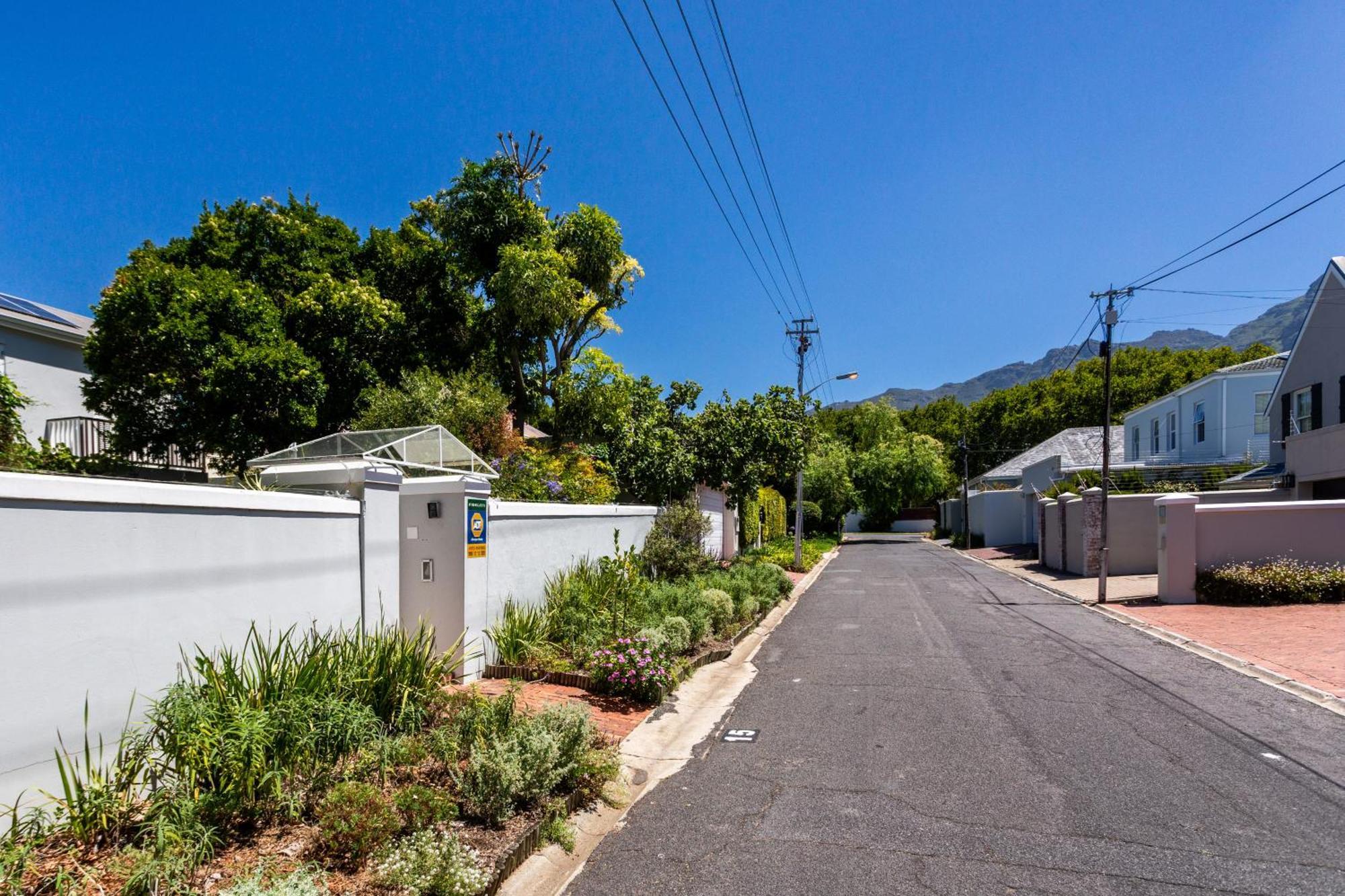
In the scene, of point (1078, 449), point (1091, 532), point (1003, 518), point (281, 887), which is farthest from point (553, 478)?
point (1078, 449)

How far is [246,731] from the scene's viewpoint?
4051 millimetres

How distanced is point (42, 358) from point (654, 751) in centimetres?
2111

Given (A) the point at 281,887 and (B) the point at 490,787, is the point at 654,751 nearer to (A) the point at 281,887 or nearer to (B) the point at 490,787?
(B) the point at 490,787

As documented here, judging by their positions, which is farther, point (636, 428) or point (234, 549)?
point (636, 428)

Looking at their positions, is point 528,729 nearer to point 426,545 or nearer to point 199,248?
point 426,545

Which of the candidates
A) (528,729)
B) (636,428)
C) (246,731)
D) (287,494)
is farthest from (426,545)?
(636,428)

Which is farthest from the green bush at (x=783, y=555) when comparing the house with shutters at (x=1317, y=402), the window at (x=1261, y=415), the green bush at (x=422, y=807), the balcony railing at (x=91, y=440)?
the window at (x=1261, y=415)

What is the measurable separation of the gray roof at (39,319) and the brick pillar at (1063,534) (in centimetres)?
2858

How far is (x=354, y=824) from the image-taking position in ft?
12.6

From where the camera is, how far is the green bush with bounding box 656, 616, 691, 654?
8.77 metres

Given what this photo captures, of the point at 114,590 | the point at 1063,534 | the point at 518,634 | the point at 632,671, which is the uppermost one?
the point at 114,590

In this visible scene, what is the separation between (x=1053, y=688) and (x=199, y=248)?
2305 centimetres

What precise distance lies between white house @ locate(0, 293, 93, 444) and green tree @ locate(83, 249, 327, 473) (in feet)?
7.41

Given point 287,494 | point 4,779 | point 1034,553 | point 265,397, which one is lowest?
point 1034,553
